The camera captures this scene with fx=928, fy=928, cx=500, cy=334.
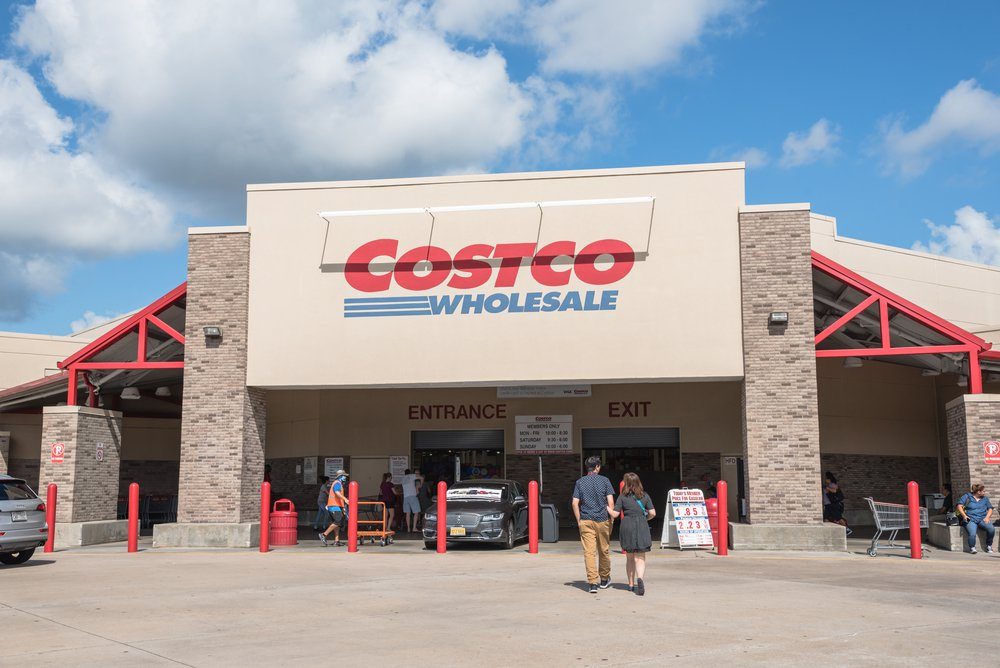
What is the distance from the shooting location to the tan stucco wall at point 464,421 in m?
25.8

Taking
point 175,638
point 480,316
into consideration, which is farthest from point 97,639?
point 480,316

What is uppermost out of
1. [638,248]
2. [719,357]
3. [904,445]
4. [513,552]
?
[638,248]

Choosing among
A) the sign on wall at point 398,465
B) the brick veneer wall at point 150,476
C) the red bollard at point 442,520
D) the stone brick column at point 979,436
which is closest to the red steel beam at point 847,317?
the stone brick column at point 979,436

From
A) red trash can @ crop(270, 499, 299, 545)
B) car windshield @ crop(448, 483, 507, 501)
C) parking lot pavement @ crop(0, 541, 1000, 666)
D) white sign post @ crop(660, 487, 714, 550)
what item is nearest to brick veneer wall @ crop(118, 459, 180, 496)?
red trash can @ crop(270, 499, 299, 545)

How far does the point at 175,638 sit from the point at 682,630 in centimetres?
486

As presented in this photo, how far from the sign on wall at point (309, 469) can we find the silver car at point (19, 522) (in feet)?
36.8

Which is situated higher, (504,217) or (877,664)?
(504,217)

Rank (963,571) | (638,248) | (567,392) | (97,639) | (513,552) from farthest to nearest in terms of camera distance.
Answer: (567,392) → (638,248) → (513,552) → (963,571) → (97,639)

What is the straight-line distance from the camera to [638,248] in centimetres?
1942

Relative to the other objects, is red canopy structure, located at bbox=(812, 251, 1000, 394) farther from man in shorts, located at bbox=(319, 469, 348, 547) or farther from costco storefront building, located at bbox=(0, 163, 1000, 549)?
man in shorts, located at bbox=(319, 469, 348, 547)

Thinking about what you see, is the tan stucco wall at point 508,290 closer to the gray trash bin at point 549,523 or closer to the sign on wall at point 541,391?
the gray trash bin at point 549,523

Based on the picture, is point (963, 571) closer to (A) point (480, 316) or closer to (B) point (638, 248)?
(B) point (638, 248)

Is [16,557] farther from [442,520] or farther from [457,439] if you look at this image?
[457,439]

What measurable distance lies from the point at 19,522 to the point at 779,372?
561 inches
